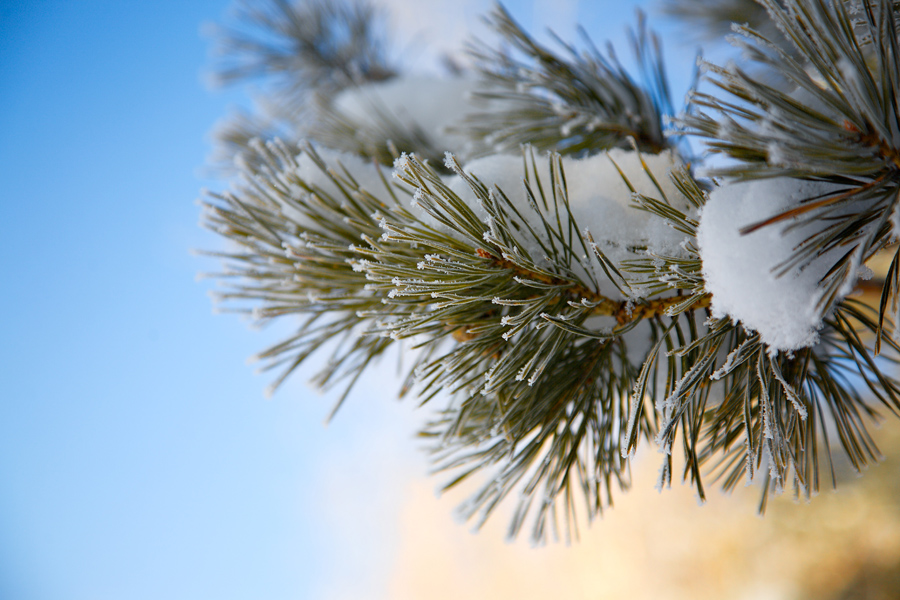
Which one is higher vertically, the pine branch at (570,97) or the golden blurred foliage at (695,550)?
the pine branch at (570,97)

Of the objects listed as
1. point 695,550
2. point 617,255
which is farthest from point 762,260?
point 695,550

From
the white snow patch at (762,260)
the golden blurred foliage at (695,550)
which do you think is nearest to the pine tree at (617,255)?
the white snow patch at (762,260)

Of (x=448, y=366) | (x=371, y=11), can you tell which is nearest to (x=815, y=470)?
(x=448, y=366)

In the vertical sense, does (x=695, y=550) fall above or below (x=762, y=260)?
below

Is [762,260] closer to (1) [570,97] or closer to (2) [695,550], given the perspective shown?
(1) [570,97]

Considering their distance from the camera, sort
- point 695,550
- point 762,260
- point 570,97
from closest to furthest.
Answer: point 762,260 < point 570,97 < point 695,550

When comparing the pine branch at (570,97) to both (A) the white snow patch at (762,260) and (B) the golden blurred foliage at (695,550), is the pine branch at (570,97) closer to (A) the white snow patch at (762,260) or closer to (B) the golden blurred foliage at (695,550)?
(A) the white snow patch at (762,260)

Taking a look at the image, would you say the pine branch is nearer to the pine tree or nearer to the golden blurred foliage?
the pine tree

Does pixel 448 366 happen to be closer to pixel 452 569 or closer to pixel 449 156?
pixel 449 156
